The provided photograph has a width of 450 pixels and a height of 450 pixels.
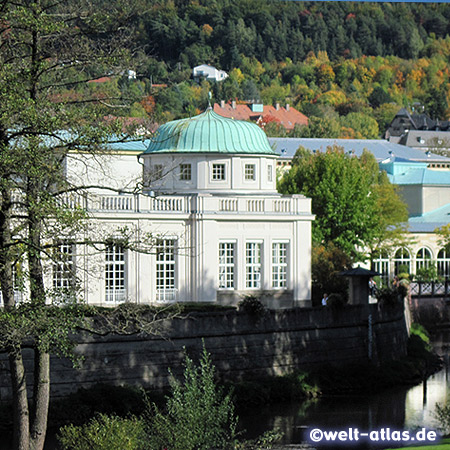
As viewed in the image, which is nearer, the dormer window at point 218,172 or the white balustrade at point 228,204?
the white balustrade at point 228,204

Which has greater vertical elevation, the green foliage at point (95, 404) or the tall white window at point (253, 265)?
the tall white window at point (253, 265)

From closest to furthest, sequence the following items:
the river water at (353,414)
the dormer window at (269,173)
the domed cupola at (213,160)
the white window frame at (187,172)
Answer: the river water at (353,414) < the domed cupola at (213,160) < the white window frame at (187,172) < the dormer window at (269,173)

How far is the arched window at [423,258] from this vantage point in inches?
3425

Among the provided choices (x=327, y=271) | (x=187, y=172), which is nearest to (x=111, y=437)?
(x=187, y=172)

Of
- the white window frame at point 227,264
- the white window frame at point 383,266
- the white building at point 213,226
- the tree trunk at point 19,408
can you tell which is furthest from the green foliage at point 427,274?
the tree trunk at point 19,408

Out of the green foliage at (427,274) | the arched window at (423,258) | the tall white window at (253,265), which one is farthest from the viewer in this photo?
the arched window at (423,258)

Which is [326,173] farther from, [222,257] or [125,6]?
[125,6]

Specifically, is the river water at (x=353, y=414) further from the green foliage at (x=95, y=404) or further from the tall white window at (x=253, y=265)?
the tall white window at (x=253, y=265)

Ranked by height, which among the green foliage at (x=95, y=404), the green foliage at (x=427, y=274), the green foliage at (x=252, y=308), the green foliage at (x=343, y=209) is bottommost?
the green foliage at (x=95, y=404)

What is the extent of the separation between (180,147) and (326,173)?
2141 cm

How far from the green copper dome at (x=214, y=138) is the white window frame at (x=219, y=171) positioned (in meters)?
0.58

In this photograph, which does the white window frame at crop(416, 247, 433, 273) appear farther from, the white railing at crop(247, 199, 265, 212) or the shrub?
the shrub

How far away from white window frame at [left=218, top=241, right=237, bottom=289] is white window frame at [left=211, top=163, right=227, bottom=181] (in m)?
4.13

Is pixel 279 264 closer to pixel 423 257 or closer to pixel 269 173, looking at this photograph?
pixel 269 173
